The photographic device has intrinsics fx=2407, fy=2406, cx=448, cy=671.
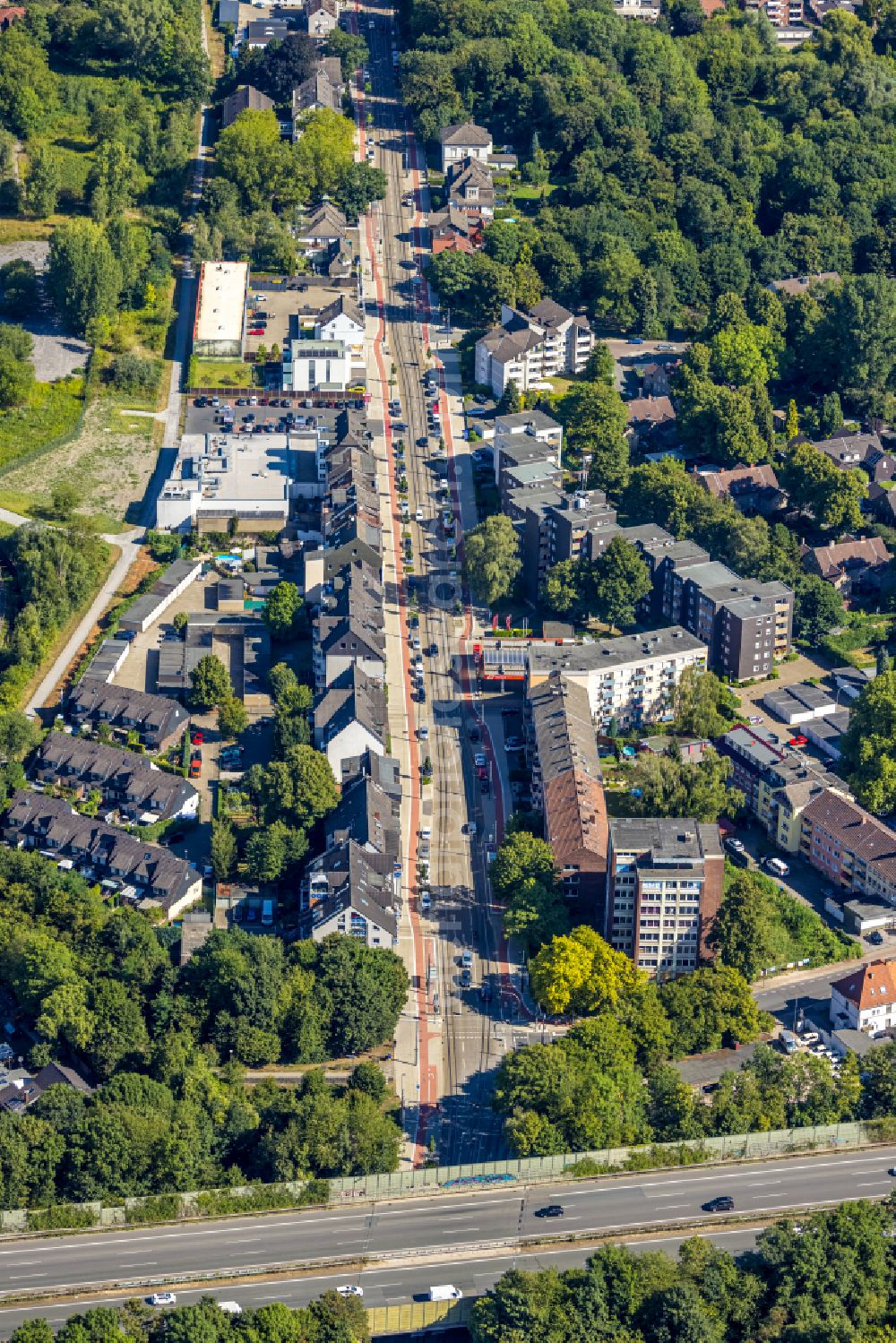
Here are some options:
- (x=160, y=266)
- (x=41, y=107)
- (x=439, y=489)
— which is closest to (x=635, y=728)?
(x=439, y=489)

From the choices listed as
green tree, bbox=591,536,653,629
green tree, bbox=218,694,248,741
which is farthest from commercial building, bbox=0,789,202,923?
green tree, bbox=591,536,653,629

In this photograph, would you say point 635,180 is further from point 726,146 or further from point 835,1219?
point 835,1219

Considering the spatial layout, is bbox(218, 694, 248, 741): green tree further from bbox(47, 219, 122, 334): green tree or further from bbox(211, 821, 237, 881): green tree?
bbox(47, 219, 122, 334): green tree

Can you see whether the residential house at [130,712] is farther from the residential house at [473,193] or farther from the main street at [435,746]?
the residential house at [473,193]

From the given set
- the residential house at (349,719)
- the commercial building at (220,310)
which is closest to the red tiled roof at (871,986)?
the residential house at (349,719)

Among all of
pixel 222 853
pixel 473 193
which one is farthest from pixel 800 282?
pixel 222 853

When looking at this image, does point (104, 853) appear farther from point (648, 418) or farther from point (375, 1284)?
point (648, 418)

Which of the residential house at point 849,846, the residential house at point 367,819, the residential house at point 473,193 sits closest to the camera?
the residential house at point 367,819
